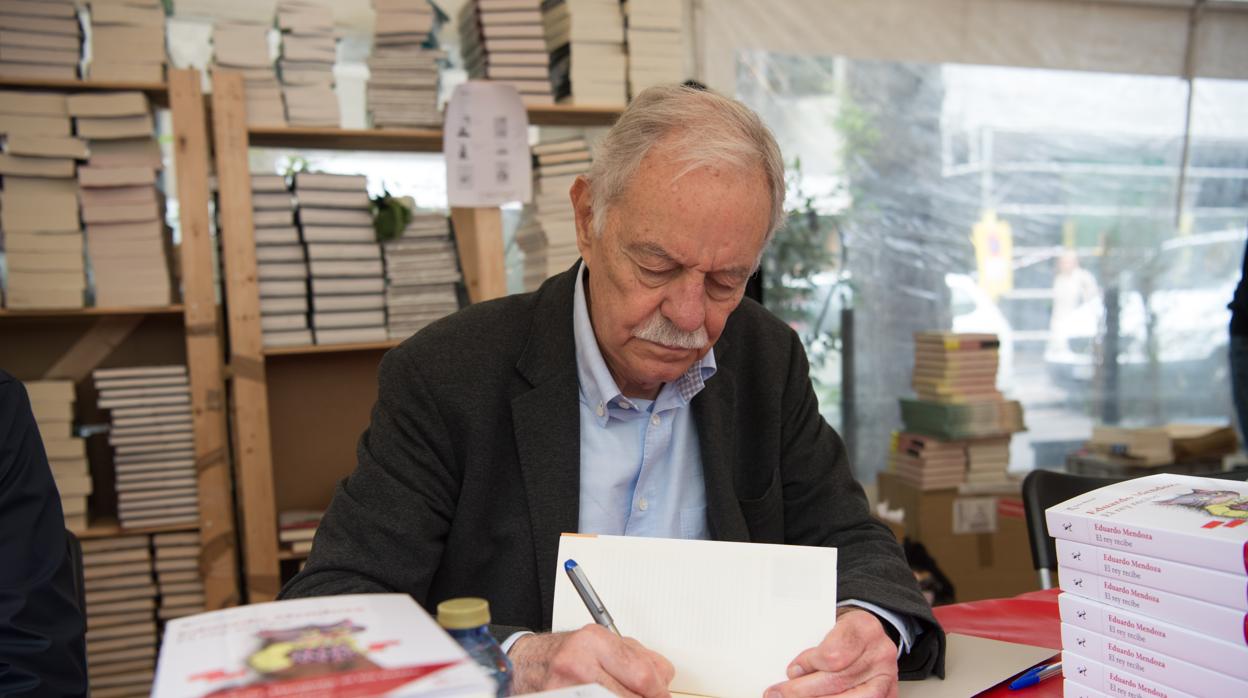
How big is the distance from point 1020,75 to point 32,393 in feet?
14.6

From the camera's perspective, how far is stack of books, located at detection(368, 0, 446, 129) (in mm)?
3322

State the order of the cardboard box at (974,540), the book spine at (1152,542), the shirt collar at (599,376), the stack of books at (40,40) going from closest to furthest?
the book spine at (1152,542) < the shirt collar at (599,376) < the stack of books at (40,40) < the cardboard box at (974,540)

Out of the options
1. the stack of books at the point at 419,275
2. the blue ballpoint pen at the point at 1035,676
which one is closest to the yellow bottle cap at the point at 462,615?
the blue ballpoint pen at the point at 1035,676

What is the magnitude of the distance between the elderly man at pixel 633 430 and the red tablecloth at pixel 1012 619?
0.18 meters

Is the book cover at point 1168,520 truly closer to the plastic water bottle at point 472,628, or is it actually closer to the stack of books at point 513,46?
the plastic water bottle at point 472,628

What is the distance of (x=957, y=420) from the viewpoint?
4051 millimetres

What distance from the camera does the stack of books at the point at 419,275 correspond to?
342 centimetres

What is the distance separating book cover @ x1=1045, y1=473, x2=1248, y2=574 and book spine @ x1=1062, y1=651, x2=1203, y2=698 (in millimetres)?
134

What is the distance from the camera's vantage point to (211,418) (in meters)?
3.21

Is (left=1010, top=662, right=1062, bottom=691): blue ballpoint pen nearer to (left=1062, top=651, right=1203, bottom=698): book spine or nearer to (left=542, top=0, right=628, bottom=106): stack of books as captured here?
(left=1062, top=651, right=1203, bottom=698): book spine

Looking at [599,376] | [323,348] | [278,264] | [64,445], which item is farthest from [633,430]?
[64,445]

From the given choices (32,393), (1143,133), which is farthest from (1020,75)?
(32,393)

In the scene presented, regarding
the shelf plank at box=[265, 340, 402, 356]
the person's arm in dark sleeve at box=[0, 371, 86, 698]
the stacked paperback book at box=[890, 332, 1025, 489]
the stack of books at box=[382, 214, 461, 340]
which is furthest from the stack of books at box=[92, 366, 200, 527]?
the stacked paperback book at box=[890, 332, 1025, 489]

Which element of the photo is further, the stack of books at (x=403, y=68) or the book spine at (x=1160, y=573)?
the stack of books at (x=403, y=68)
